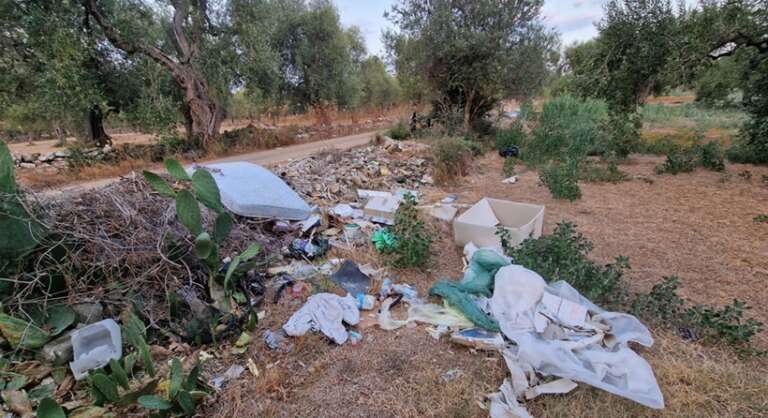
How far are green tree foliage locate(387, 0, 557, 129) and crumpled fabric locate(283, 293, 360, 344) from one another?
7.88 m

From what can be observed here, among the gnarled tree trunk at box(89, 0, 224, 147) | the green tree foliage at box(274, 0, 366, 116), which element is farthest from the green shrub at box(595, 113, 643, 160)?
the gnarled tree trunk at box(89, 0, 224, 147)

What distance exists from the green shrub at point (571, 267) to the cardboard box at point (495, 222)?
0.36 meters

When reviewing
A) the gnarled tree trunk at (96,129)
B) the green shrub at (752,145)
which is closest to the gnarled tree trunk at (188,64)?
the gnarled tree trunk at (96,129)

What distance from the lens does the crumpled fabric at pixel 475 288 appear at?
2133 mm

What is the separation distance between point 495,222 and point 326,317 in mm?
2334

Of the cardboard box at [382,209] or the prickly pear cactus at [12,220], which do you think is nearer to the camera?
the prickly pear cactus at [12,220]

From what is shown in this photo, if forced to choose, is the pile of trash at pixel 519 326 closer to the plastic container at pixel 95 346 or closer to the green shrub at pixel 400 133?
the plastic container at pixel 95 346

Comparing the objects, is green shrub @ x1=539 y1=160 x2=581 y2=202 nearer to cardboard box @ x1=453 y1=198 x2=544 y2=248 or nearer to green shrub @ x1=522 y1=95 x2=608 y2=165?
cardboard box @ x1=453 y1=198 x2=544 y2=248

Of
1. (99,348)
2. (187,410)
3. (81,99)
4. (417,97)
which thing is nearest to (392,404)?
(187,410)

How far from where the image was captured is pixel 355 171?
568cm

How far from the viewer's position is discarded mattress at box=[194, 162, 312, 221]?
302cm

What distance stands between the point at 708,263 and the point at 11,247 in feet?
17.3

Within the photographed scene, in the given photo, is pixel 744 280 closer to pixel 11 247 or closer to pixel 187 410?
pixel 187 410

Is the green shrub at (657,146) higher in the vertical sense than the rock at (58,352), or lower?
higher
